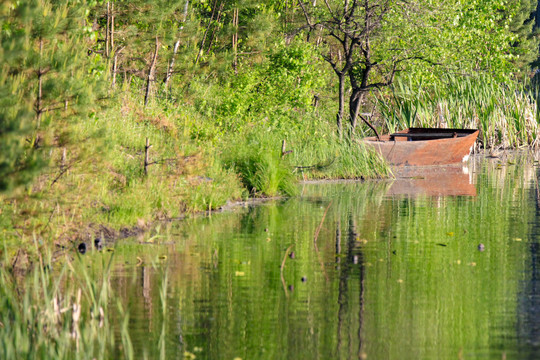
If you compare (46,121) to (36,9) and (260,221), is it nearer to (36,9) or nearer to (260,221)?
(36,9)

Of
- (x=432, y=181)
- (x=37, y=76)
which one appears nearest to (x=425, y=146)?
(x=432, y=181)

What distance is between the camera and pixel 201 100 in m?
21.4

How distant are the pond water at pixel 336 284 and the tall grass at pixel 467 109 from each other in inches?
549

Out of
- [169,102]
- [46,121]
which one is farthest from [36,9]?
[169,102]

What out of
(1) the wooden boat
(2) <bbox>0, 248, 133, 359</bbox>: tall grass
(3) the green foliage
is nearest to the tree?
Answer: (1) the wooden boat

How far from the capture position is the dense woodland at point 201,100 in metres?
10.1

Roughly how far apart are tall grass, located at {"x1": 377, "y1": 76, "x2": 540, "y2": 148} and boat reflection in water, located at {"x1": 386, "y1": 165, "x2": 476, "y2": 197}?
3.11 m

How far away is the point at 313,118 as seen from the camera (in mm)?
23469

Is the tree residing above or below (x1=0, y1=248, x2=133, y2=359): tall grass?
above

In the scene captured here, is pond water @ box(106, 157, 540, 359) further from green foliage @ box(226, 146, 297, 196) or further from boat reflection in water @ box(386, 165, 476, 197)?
boat reflection in water @ box(386, 165, 476, 197)

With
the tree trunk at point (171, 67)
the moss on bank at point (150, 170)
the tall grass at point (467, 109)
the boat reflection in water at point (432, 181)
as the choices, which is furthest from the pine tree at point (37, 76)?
the tall grass at point (467, 109)

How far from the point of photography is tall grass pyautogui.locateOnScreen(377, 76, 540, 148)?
30.2m

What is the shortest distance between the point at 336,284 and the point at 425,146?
17591mm

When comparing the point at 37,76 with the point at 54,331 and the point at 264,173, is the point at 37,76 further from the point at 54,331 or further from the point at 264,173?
the point at 264,173
